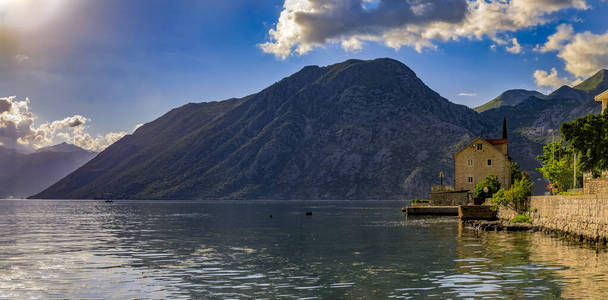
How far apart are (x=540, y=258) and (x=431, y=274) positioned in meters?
11.7

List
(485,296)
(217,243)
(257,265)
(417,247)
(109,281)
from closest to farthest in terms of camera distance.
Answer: (485,296) < (109,281) < (257,265) < (417,247) < (217,243)

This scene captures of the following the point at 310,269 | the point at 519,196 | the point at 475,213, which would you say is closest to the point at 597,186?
the point at 519,196

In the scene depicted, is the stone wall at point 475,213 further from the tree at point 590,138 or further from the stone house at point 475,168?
the tree at point 590,138

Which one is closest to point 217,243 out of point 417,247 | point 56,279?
point 417,247

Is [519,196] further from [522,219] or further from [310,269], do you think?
[310,269]

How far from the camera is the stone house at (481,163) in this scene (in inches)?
4808

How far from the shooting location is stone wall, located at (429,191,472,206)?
12219cm

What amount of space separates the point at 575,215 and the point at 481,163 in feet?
224

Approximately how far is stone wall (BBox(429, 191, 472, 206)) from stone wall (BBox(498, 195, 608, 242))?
45317mm

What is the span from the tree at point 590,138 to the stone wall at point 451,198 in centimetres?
→ 6140

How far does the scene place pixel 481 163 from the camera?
12412 centimetres

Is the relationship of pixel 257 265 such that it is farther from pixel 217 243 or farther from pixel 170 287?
pixel 217 243

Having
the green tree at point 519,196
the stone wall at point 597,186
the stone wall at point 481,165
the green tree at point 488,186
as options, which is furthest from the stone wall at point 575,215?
the stone wall at point 481,165

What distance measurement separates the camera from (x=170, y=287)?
96.9ft
